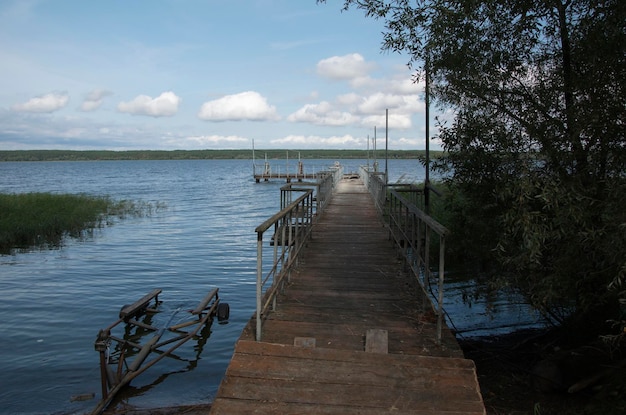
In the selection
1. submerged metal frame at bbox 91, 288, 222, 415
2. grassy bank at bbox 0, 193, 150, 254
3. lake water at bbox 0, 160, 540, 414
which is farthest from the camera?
grassy bank at bbox 0, 193, 150, 254

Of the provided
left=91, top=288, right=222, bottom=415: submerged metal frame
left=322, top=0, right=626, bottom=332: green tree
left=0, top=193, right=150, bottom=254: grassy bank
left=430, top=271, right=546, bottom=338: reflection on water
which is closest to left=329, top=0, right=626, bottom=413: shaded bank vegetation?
left=322, top=0, right=626, bottom=332: green tree

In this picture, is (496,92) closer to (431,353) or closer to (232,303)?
(431,353)

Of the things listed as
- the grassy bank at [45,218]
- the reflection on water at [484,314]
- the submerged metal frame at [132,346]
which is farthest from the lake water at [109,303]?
the grassy bank at [45,218]

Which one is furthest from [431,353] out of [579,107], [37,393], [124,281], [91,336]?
[124,281]

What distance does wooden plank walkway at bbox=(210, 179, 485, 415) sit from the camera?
14.0ft

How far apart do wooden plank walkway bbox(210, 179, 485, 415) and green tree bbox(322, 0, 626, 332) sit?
1.46 metres

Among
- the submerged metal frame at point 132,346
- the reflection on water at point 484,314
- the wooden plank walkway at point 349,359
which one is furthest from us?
the reflection on water at point 484,314

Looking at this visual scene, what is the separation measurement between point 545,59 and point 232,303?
871 cm

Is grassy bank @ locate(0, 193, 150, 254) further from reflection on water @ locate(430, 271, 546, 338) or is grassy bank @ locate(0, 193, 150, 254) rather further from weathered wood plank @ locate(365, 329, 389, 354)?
weathered wood plank @ locate(365, 329, 389, 354)

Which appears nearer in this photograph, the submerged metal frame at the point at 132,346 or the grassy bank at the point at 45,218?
the submerged metal frame at the point at 132,346

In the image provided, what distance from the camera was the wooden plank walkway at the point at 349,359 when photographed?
426cm

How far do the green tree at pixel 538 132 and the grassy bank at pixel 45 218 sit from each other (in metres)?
18.1

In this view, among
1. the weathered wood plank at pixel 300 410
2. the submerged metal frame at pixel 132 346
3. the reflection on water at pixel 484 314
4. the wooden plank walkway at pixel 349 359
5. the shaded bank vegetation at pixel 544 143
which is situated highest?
the shaded bank vegetation at pixel 544 143

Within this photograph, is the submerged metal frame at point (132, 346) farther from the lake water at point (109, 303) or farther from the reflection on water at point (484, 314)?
the reflection on water at point (484, 314)
